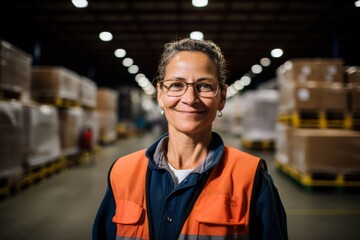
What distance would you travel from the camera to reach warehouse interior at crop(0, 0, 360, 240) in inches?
167

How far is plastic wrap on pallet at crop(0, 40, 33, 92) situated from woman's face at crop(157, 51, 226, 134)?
462cm

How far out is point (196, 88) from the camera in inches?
48.9

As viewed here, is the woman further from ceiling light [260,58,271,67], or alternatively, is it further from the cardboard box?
ceiling light [260,58,271,67]

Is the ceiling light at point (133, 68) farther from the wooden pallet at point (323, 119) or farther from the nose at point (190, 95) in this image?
the nose at point (190, 95)

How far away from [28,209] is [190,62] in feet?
13.8

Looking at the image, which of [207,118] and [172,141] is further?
[172,141]

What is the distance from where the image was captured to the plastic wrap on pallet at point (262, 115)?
11008 mm

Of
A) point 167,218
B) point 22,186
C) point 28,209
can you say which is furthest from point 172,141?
point 22,186

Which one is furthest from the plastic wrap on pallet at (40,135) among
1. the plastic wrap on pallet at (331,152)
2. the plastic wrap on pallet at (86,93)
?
the plastic wrap on pallet at (331,152)

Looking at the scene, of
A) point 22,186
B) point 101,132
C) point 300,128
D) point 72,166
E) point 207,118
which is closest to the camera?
point 207,118

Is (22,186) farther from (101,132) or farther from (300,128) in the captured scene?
(101,132)

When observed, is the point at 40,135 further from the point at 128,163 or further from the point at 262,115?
the point at 262,115

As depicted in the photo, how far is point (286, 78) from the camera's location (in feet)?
20.8

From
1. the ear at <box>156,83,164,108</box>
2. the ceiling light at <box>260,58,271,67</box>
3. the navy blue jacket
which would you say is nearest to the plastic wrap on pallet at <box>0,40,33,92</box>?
the ear at <box>156,83,164,108</box>
